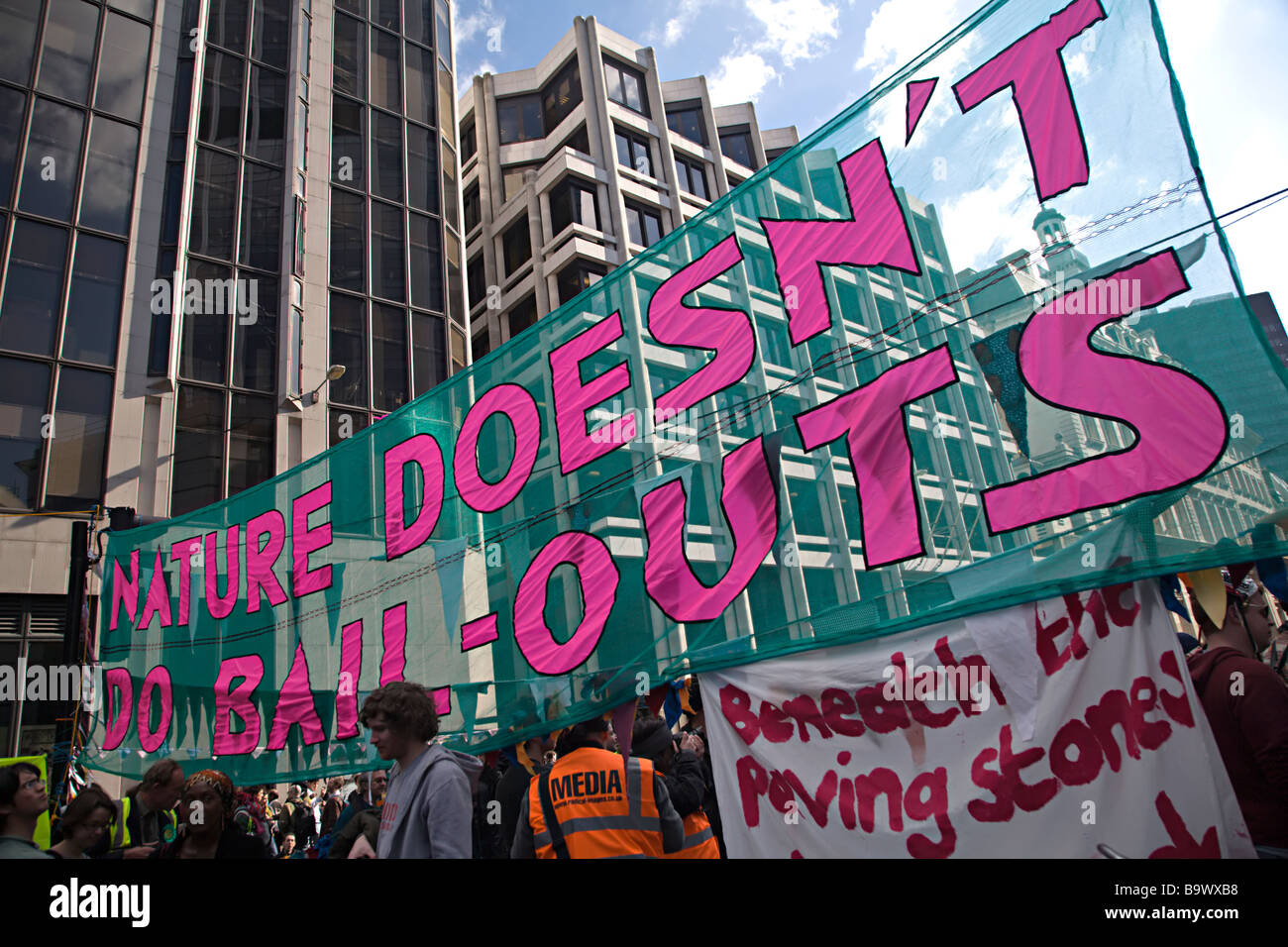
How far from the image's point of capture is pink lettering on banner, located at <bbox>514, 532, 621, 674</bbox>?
4.76m

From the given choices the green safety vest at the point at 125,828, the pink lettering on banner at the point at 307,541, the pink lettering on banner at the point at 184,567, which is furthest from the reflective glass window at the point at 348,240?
the pink lettering on banner at the point at 307,541

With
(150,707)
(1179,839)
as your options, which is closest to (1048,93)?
(1179,839)

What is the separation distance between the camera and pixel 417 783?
3.29 metres

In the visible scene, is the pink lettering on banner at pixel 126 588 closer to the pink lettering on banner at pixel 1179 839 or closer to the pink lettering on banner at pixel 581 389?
the pink lettering on banner at pixel 581 389

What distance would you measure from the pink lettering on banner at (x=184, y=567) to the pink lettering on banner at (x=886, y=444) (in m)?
6.96

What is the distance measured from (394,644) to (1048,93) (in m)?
5.39

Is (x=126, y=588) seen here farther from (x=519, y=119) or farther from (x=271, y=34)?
(x=519, y=119)

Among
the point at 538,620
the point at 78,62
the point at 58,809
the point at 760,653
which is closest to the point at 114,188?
the point at 78,62

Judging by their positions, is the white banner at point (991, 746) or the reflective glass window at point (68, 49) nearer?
the white banner at point (991, 746)

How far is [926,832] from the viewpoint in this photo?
134 inches

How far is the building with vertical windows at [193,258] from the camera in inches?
649

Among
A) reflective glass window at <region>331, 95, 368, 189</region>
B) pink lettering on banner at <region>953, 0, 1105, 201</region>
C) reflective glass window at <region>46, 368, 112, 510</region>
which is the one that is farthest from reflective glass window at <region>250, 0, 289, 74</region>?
pink lettering on banner at <region>953, 0, 1105, 201</region>

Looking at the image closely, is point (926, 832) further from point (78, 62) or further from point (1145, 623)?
point (78, 62)
